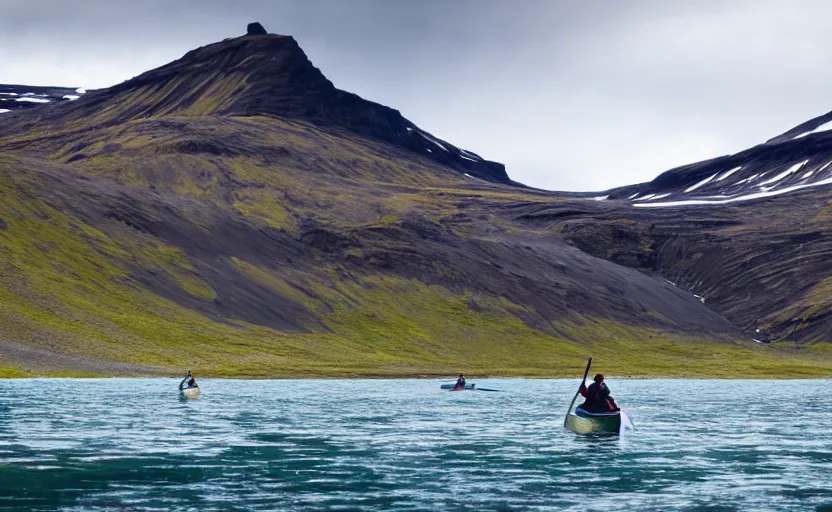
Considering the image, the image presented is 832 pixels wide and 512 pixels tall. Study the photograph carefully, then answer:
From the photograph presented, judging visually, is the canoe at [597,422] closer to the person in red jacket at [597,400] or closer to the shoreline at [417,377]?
the person in red jacket at [597,400]

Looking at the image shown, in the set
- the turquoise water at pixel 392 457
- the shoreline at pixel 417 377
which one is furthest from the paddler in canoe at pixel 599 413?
the shoreline at pixel 417 377

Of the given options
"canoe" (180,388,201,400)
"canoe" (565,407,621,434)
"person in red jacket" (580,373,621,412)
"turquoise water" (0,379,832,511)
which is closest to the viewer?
"turquoise water" (0,379,832,511)

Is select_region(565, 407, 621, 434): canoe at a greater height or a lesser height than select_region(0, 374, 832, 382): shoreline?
greater

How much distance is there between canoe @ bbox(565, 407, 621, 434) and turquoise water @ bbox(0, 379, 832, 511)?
53.7 inches

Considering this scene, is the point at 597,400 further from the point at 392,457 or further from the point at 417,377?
the point at 417,377

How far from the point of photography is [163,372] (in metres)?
137

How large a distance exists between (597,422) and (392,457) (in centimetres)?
1475

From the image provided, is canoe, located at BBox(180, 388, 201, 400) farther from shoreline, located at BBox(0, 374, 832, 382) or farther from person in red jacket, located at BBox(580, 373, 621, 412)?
Answer: person in red jacket, located at BBox(580, 373, 621, 412)

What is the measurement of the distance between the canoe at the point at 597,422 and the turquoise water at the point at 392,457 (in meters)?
1.36

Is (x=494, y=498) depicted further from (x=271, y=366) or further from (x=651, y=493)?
(x=271, y=366)

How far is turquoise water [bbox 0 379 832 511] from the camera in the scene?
3528cm

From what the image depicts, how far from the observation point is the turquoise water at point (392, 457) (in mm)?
35281

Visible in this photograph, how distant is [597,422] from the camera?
5703 centimetres

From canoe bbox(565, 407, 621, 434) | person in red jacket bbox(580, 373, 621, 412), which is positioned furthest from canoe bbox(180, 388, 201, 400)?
person in red jacket bbox(580, 373, 621, 412)
